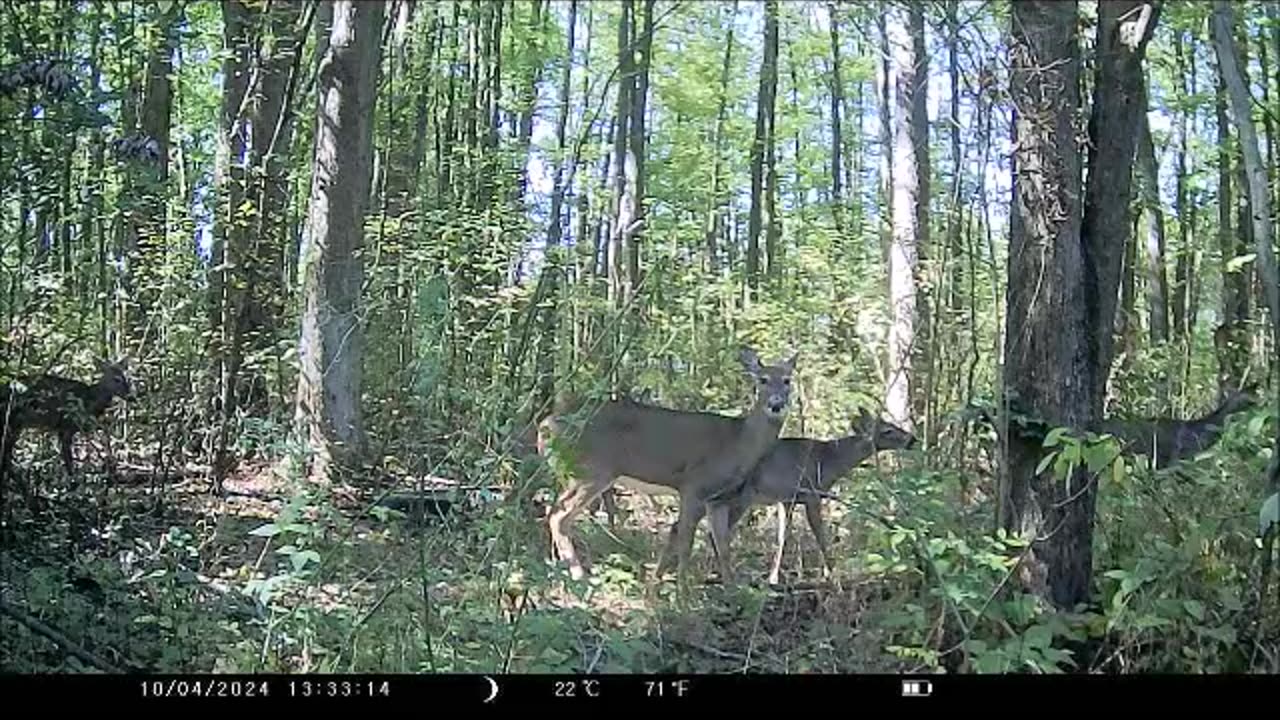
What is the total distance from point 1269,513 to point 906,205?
44.4 inches

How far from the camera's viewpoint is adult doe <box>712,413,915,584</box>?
10.4 feet

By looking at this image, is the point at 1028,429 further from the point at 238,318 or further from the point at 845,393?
the point at 238,318

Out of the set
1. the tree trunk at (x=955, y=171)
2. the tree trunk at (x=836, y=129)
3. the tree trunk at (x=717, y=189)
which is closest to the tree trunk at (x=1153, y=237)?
the tree trunk at (x=955, y=171)

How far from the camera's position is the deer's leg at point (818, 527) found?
3.02m

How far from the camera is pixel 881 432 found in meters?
3.18

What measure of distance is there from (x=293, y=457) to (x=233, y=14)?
122 cm

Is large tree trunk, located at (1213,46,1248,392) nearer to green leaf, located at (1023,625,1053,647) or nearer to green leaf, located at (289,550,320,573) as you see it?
green leaf, located at (1023,625,1053,647)

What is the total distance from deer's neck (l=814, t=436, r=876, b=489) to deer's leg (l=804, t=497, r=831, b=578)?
0.07 metres

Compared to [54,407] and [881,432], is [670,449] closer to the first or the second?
[881,432]

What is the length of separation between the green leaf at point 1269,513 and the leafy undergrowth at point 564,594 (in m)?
0.12

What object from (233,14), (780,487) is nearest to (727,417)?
(780,487)

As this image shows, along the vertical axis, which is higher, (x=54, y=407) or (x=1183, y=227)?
(x=1183, y=227)
